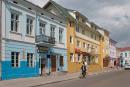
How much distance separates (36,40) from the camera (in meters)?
33.0

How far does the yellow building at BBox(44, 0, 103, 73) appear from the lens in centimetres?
4422

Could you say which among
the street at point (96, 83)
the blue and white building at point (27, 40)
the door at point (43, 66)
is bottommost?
the street at point (96, 83)

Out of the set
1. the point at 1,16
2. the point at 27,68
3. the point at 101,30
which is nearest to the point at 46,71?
the point at 27,68

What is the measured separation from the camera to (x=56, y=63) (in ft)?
129

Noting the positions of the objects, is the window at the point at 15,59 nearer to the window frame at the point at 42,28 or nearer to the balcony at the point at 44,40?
the balcony at the point at 44,40

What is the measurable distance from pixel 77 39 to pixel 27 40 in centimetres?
1884

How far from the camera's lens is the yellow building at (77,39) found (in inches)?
1741

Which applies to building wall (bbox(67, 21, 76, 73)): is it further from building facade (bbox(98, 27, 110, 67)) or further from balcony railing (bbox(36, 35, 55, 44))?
building facade (bbox(98, 27, 110, 67))

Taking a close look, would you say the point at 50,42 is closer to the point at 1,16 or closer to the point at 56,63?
the point at 56,63

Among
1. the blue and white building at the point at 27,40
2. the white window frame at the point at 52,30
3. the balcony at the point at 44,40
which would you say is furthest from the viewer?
the white window frame at the point at 52,30

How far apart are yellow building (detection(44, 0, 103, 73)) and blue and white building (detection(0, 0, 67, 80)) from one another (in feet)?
12.9

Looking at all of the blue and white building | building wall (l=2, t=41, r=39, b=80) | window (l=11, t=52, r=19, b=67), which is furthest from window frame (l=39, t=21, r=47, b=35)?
window (l=11, t=52, r=19, b=67)

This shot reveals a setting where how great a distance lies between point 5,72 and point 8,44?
2.52m

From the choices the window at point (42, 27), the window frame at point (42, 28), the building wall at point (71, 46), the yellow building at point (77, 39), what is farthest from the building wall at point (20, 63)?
the yellow building at point (77, 39)
